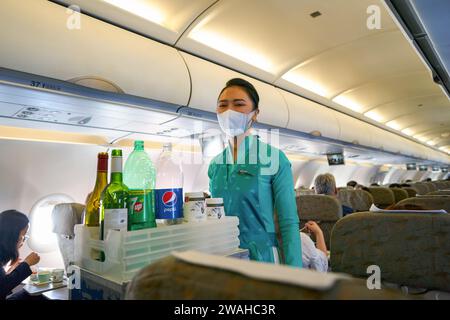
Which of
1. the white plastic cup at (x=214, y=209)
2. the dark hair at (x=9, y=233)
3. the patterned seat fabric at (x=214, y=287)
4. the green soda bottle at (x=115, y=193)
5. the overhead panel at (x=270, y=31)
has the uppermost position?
the overhead panel at (x=270, y=31)

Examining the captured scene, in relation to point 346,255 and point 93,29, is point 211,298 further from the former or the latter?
point 93,29

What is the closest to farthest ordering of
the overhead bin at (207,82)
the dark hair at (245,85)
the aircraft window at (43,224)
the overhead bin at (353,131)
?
the dark hair at (245,85), the overhead bin at (207,82), the aircraft window at (43,224), the overhead bin at (353,131)

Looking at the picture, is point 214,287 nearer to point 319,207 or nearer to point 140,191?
point 140,191

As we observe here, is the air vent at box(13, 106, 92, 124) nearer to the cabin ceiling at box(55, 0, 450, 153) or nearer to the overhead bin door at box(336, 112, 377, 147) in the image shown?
the cabin ceiling at box(55, 0, 450, 153)

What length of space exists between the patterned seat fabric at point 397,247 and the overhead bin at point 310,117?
2446 millimetres

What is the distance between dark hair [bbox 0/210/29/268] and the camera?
312 centimetres

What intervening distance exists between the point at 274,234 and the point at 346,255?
0.60 meters

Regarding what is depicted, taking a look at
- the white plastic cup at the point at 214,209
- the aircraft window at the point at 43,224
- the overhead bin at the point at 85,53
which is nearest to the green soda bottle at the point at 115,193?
the white plastic cup at the point at 214,209

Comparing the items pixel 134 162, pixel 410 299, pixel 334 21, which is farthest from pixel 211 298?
pixel 334 21

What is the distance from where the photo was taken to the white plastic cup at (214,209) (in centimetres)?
120

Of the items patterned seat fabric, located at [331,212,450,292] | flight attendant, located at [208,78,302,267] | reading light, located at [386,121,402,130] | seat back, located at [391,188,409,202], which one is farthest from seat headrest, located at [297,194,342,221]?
reading light, located at [386,121,402,130]

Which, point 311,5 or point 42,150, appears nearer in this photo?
point 311,5

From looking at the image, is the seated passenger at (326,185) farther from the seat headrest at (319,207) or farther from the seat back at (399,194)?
the seat back at (399,194)

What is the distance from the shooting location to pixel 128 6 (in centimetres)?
248
